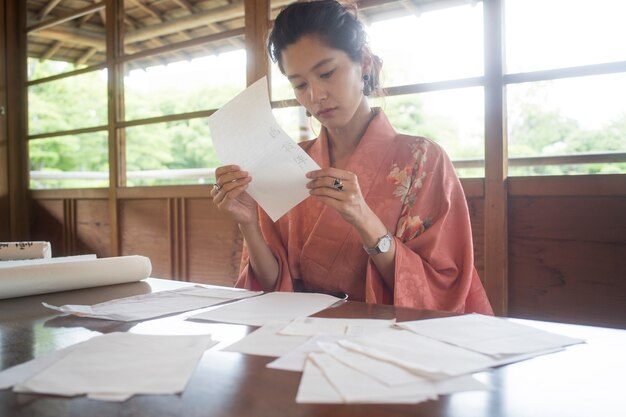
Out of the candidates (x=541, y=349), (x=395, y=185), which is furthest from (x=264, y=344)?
(x=395, y=185)

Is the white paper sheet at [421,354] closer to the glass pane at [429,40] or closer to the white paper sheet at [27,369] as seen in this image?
the white paper sheet at [27,369]

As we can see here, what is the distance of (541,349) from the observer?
0.65 meters

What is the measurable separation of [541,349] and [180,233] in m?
2.80

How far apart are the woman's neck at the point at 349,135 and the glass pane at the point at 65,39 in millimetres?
2868

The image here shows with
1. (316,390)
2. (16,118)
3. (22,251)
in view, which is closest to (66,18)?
(16,118)

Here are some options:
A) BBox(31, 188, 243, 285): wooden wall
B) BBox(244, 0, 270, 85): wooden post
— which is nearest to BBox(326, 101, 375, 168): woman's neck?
BBox(244, 0, 270, 85): wooden post

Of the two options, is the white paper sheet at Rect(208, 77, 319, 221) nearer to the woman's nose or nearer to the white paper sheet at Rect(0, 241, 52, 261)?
the woman's nose

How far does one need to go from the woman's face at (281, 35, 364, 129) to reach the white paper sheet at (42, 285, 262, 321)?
1.86 ft

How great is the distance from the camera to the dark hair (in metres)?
1.37

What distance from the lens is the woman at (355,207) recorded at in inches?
45.7

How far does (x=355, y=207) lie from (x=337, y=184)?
0.07 meters

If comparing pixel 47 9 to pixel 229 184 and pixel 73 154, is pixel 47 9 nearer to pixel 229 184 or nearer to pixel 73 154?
pixel 229 184

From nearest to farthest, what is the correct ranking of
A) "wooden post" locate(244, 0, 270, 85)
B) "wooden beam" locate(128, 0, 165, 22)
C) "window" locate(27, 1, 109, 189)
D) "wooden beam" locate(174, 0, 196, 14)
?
1. "wooden post" locate(244, 0, 270, 85)
2. "wooden beam" locate(174, 0, 196, 14)
3. "wooden beam" locate(128, 0, 165, 22)
4. "window" locate(27, 1, 109, 189)

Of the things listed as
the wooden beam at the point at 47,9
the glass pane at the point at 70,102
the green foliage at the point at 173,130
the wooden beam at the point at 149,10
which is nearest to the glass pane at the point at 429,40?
the wooden beam at the point at 149,10
